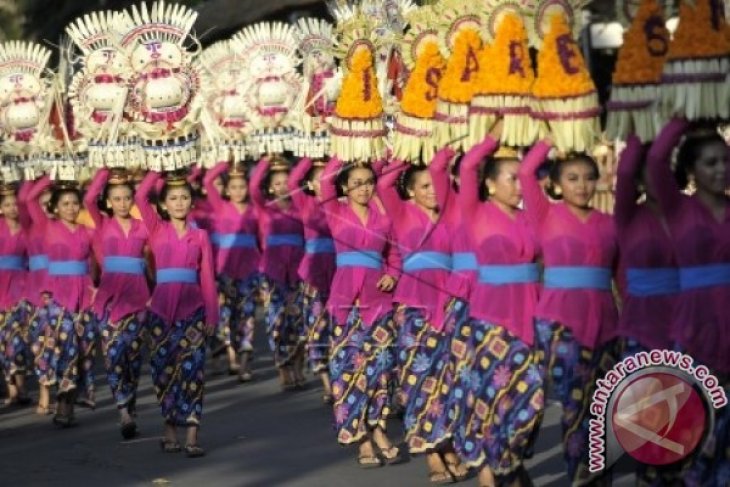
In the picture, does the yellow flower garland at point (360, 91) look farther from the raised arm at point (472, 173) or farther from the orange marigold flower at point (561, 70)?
the orange marigold flower at point (561, 70)

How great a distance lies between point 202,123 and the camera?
14945 mm

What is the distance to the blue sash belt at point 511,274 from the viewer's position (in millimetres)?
10391

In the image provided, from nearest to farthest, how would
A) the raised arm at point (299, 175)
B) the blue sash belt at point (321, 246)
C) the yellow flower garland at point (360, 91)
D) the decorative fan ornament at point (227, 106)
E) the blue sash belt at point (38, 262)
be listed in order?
the yellow flower garland at point (360, 91)
the raised arm at point (299, 175)
the blue sash belt at point (321, 246)
the blue sash belt at point (38, 262)
the decorative fan ornament at point (227, 106)

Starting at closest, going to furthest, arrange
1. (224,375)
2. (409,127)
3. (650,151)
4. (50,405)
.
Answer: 1. (650,151)
2. (409,127)
3. (50,405)
4. (224,375)

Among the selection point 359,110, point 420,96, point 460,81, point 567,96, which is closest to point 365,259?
point 359,110

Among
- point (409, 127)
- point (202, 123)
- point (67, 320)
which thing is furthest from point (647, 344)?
point (67, 320)

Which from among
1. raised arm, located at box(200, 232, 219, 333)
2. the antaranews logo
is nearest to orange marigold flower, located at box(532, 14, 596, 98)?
the antaranews logo

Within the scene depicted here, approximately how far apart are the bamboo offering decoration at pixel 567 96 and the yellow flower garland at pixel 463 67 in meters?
0.93

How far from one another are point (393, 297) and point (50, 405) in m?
5.12

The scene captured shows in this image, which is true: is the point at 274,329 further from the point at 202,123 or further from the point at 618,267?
the point at 618,267

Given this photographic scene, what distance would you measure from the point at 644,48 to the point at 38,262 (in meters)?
8.36

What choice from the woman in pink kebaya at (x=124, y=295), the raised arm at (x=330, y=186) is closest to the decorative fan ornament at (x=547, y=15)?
the raised arm at (x=330, y=186)

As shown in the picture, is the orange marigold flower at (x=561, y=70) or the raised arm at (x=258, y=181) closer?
the orange marigold flower at (x=561, y=70)

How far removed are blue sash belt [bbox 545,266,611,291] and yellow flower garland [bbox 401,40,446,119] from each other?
221cm
